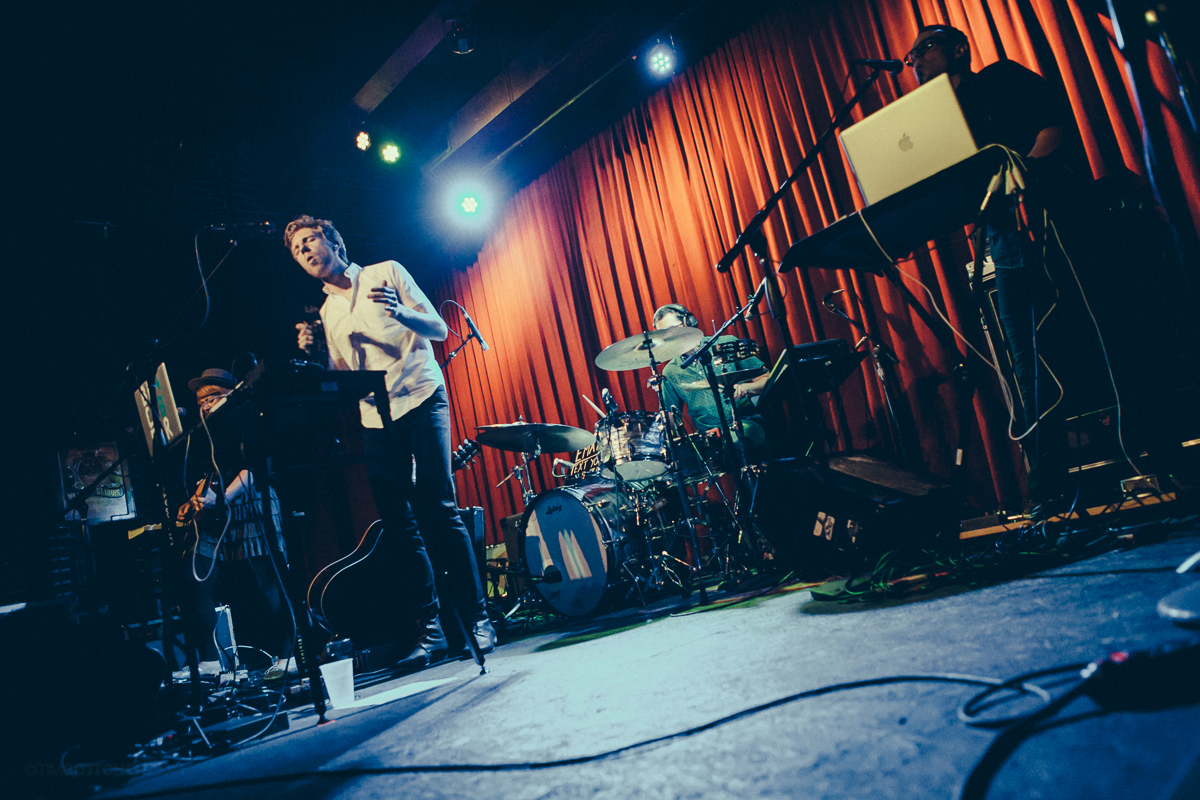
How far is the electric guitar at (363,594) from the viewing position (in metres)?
2.70

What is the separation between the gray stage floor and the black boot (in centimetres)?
64

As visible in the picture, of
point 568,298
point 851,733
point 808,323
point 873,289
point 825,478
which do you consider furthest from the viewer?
point 568,298

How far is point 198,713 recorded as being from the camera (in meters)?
2.31

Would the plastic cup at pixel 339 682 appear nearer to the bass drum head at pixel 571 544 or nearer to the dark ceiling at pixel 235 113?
the bass drum head at pixel 571 544

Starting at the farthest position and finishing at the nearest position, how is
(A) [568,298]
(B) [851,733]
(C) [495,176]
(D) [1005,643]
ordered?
(C) [495,176], (A) [568,298], (D) [1005,643], (B) [851,733]

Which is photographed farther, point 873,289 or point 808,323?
point 808,323

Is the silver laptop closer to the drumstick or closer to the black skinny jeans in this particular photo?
the black skinny jeans

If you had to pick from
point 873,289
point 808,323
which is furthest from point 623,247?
point 873,289

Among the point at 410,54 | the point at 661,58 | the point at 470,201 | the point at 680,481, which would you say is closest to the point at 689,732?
the point at 680,481

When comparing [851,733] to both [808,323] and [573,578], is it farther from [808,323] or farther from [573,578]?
[808,323]

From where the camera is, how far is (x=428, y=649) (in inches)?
104

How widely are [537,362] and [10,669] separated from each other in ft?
13.3

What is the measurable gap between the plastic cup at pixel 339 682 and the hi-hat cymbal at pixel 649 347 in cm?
206

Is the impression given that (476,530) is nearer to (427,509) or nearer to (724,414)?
(427,509)
